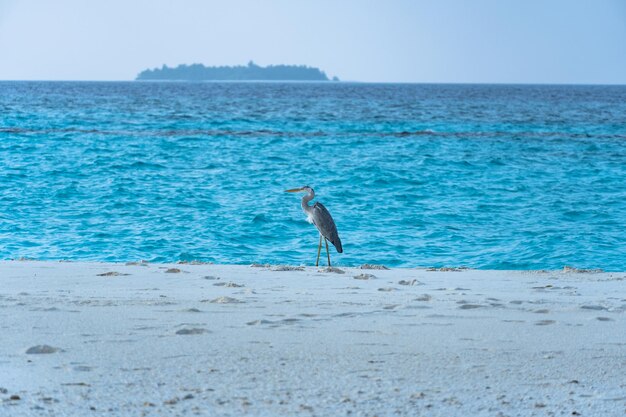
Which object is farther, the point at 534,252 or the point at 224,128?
the point at 224,128

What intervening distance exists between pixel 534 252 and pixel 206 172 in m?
12.2

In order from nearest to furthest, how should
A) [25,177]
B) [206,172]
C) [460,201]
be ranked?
[460,201] < [25,177] < [206,172]

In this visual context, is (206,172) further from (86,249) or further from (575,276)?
(575,276)

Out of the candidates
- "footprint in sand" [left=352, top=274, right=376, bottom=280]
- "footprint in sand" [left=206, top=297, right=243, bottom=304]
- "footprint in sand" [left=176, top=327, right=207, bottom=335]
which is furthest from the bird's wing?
"footprint in sand" [left=176, top=327, right=207, bottom=335]

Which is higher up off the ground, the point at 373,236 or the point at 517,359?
the point at 517,359

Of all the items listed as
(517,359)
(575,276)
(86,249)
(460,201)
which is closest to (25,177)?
(86,249)

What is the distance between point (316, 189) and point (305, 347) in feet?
52.0

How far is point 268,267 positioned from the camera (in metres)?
9.84

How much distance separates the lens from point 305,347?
5.82m

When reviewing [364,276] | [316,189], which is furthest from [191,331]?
[316,189]

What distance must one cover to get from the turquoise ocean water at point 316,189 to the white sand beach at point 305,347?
5192mm

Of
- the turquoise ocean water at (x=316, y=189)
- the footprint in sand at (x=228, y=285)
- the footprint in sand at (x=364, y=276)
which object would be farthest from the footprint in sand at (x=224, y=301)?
the turquoise ocean water at (x=316, y=189)

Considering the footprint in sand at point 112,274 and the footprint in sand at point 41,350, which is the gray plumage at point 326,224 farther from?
the footprint in sand at point 41,350

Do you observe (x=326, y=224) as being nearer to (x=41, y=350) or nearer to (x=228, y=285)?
(x=228, y=285)
